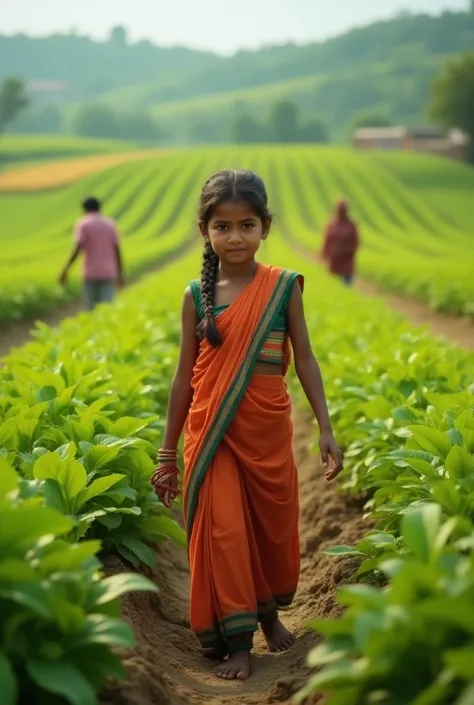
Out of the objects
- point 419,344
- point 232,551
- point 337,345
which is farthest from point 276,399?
point 337,345

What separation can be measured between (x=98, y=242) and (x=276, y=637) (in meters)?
8.29

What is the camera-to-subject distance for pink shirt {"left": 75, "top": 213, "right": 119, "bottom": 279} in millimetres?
11977

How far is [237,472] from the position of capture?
4.00 m

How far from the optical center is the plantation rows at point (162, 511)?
241 centimetres

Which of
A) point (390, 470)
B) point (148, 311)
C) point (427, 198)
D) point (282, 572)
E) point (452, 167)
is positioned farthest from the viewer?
point (452, 167)

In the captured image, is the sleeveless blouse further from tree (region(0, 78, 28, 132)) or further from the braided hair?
tree (region(0, 78, 28, 132))

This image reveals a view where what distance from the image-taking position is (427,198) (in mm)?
65000

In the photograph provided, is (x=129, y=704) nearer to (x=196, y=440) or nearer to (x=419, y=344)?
(x=196, y=440)

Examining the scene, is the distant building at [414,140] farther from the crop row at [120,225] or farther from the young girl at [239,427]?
the young girl at [239,427]

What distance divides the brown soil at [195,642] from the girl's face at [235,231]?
1.39 metres

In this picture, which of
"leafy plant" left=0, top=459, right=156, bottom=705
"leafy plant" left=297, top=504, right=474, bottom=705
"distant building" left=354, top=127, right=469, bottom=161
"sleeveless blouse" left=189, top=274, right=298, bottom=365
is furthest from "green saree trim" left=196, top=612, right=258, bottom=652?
"distant building" left=354, top=127, right=469, bottom=161

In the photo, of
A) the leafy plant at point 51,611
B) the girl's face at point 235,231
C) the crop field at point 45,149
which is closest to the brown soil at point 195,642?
the leafy plant at point 51,611

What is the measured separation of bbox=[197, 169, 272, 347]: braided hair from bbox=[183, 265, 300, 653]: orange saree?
0.07 m

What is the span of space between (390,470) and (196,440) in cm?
136
